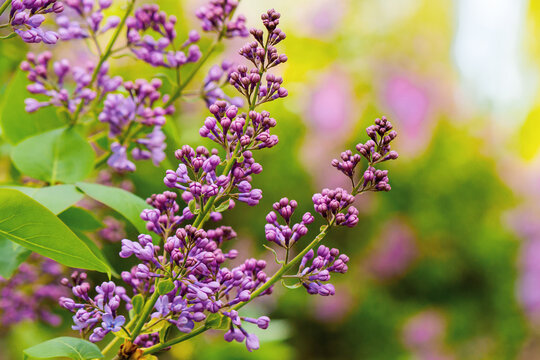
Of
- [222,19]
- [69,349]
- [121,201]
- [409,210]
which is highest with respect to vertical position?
[409,210]

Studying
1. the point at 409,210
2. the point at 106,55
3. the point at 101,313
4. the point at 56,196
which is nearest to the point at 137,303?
the point at 101,313

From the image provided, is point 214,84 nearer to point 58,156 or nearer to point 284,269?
point 58,156

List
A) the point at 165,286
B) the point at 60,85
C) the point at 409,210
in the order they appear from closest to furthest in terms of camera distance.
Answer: the point at 165,286
the point at 60,85
the point at 409,210

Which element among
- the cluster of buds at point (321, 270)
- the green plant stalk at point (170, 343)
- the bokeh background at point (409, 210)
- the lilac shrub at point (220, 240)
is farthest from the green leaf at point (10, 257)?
the bokeh background at point (409, 210)

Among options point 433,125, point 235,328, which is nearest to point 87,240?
point 235,328

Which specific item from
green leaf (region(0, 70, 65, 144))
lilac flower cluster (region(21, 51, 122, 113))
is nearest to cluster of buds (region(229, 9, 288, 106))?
lilac flower cluster (region(21, 51, 122, 113))
